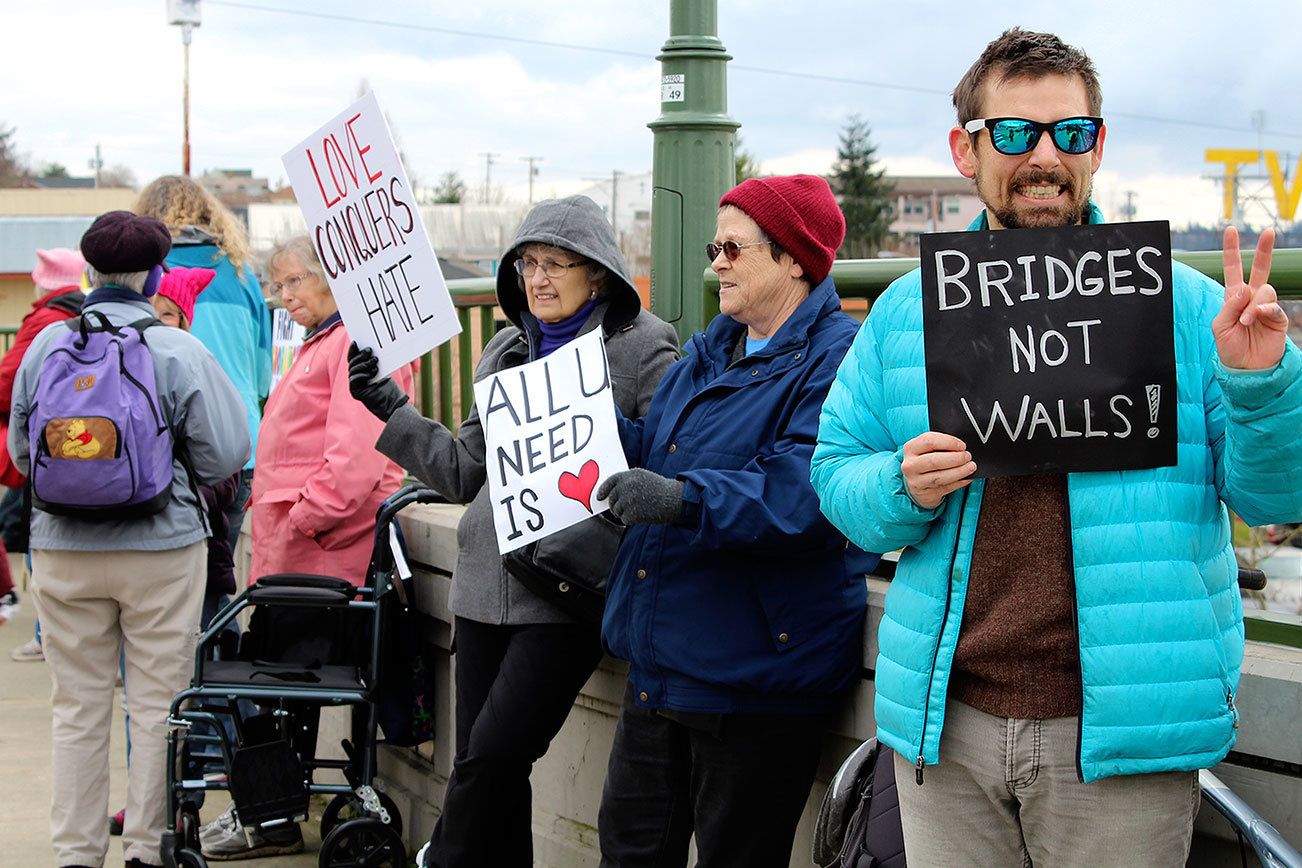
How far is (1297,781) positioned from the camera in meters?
2.85

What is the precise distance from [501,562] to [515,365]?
1.82 feet

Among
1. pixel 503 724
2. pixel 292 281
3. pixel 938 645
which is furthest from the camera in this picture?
pixel 292 281

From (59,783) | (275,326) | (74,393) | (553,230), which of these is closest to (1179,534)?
(553,230)

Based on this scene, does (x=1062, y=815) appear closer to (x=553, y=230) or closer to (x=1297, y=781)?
(x=1297, y=781)

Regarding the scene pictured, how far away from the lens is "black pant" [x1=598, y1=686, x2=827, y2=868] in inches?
135

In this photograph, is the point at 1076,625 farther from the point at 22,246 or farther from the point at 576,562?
the point at 22,246

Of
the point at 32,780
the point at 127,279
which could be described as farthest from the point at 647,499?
the point at 32,780

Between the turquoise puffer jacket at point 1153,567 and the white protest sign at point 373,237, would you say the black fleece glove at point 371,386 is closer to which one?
the white protest sign at point 373,237

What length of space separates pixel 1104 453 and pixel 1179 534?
0.57ft

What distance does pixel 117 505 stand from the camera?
498 cm

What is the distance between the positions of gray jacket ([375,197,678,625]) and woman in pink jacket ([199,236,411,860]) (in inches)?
35.6

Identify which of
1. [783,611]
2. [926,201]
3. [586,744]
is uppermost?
[926,201]

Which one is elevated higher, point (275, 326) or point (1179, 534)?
Result: point (275, 326)

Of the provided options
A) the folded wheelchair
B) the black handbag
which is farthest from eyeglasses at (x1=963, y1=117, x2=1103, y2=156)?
Result: the folded wheelchair
